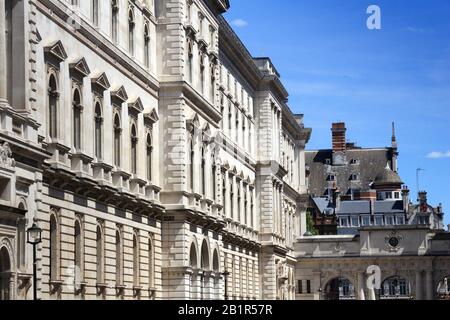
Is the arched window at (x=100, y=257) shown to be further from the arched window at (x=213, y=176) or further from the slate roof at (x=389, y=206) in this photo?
the slate roof at (x=389, y=206)

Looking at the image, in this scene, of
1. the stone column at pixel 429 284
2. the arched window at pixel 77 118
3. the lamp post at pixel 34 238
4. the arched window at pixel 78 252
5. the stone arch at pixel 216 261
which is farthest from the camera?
the stone column at pixel 429 284

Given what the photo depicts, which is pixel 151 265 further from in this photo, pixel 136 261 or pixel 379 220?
pixel 379 220

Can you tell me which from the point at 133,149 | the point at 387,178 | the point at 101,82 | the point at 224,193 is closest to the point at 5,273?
the point at 101,82

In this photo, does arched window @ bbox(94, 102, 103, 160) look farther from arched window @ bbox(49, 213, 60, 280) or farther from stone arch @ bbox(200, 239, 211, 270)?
stone arch @ bbox(200, 239, 211, 270)

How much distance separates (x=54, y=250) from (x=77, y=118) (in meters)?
5.68

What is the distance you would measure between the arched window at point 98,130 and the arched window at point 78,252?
3.68m

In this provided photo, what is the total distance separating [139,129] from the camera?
5041 centimetres

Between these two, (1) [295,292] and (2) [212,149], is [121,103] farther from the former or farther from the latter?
(1) [295,292]

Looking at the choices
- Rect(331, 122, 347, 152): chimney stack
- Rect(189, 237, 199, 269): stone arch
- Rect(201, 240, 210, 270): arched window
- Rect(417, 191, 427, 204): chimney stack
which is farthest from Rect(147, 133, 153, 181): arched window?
Rect(417, 191, 427, 204): chimney stack

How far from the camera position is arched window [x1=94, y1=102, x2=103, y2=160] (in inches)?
1678

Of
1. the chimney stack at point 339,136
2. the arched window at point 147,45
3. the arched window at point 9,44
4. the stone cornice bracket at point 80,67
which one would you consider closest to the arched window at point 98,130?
the stone cornice bracket at point 80,67

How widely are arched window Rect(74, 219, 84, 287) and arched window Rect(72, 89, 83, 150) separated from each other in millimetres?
2802

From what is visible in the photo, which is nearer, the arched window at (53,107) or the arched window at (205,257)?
the arched window at (53,107)

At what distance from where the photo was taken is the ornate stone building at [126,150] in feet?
106
